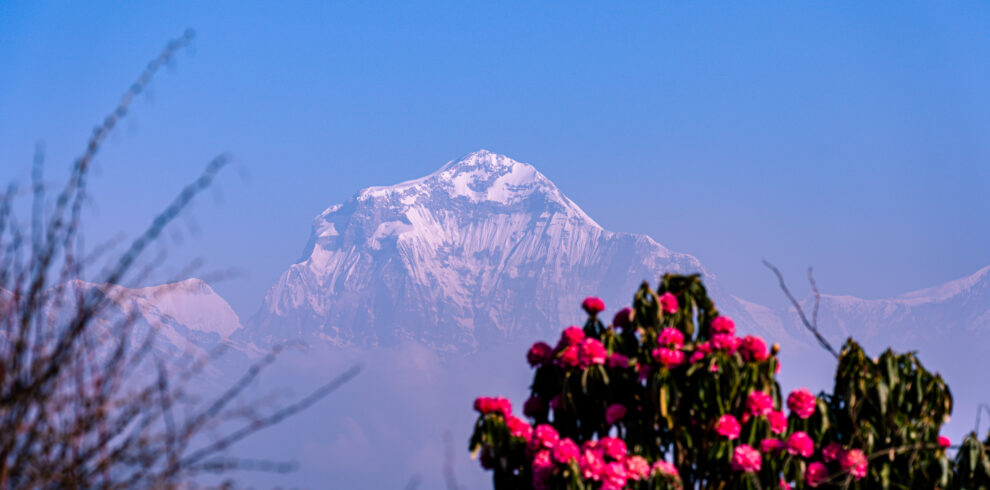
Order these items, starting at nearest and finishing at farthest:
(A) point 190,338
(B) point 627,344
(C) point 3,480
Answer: (C) point 3,480 < (A) point 190,338 < (B) point 627,344

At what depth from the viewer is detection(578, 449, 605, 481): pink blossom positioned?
607 centimetres

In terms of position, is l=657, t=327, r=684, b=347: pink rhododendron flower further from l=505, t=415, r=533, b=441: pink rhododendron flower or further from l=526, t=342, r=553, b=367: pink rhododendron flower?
l=505, t=415, r=533, b=441: pink rhododendron flower

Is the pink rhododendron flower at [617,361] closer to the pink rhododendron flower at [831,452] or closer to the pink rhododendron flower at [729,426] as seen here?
the pink rhododendron flower at [729,426]

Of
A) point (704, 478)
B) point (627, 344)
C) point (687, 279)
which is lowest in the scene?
point (704, 478)

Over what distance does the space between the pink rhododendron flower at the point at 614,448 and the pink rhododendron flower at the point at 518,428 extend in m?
0.63

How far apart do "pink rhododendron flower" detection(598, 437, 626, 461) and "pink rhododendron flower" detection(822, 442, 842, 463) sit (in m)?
Answer: 1.58

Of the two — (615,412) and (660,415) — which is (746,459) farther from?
(615,412)

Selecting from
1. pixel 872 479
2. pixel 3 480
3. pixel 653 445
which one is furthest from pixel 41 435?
pixel 872 479

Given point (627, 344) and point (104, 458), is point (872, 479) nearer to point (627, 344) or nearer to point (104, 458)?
point (627, 344)

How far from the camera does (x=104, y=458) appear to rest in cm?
328

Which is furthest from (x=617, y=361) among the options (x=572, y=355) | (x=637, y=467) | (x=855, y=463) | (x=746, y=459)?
(x=855, y=463)

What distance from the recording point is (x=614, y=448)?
6.18 m

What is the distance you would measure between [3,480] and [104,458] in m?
0.33

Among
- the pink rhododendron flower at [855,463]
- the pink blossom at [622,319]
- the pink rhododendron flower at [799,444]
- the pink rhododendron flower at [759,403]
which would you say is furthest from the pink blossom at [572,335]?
the pink rhododendron flower at [855,463]
